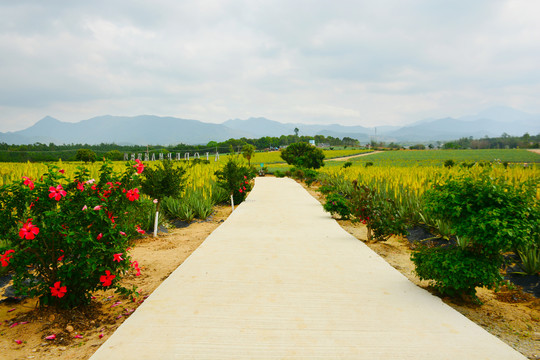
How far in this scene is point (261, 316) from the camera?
125 inches

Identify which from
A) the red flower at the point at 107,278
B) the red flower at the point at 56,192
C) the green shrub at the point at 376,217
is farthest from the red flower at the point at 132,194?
the green shrub at the point at 376,217

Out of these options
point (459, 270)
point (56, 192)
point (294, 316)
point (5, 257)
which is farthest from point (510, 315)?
point (5, 257)

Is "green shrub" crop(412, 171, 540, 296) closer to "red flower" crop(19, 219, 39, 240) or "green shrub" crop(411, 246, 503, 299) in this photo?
"green shrub" crop(411, 246, 503, 299)

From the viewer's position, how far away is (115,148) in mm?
62031

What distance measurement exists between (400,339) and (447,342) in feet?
1.37

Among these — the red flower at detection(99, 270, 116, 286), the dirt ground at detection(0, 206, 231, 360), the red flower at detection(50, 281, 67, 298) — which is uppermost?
the red flower at detection(99, 270, 116, 286)

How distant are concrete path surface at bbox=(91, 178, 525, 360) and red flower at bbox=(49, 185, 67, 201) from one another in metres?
1.48

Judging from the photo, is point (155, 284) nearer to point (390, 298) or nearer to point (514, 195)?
point (390, 298)

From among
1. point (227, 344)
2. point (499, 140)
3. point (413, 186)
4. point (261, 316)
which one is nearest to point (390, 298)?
point (261, 316)

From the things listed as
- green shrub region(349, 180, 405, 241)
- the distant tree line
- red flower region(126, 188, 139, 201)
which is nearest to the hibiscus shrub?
red flower region(126, 188, 139, 201)

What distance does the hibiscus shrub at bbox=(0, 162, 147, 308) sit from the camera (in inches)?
127

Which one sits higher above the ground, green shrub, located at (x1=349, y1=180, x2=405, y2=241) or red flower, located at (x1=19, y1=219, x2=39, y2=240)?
red flower, located at (x1=19, y1=219, x2=39, y2=240)

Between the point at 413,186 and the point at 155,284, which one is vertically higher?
the point at 413,186

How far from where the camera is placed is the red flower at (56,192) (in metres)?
3.30
